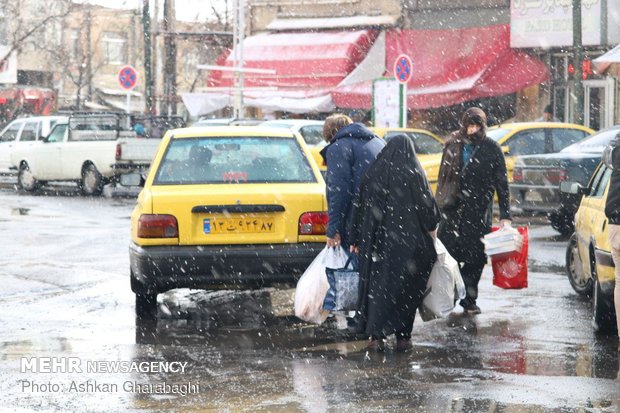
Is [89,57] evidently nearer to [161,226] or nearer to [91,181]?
[91,181]

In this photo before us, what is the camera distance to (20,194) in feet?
93.1

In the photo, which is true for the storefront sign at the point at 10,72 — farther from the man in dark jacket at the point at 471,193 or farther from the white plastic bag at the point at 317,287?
the white plastic bag at the point at 317,287

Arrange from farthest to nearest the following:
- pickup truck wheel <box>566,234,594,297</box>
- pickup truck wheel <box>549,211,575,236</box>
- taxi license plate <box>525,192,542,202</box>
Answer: taxi license plate <box>525,192,542,202</box> < pickup truck wheel <box>549,211,575,236</box> < pickup truck wheel <box>566,234,594,297</box>

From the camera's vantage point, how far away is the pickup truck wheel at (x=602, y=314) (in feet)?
30.6

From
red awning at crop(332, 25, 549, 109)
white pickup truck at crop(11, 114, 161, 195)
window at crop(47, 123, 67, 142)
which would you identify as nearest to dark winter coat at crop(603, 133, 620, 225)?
white pickup truck at crop(11, 114, 161, 195)

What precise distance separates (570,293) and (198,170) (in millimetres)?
3576

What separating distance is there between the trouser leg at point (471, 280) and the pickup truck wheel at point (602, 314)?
1257 millimetres

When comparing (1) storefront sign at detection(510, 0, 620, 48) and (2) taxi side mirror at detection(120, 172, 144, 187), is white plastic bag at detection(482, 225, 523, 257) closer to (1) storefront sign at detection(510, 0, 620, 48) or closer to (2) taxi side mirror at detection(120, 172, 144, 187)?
(2) taxi side mirror at detection(120, 172, 144, 187)

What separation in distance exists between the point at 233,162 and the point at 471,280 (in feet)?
6.75

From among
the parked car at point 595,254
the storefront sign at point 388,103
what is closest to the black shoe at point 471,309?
the parked car at point 595,254

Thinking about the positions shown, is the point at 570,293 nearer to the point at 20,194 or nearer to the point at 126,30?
the point at 20,194

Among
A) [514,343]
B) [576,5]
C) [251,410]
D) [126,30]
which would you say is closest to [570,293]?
[514,343]

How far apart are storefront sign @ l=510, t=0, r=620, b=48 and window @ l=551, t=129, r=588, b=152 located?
32.8ft

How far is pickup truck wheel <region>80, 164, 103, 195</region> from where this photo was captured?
27.2 metres
